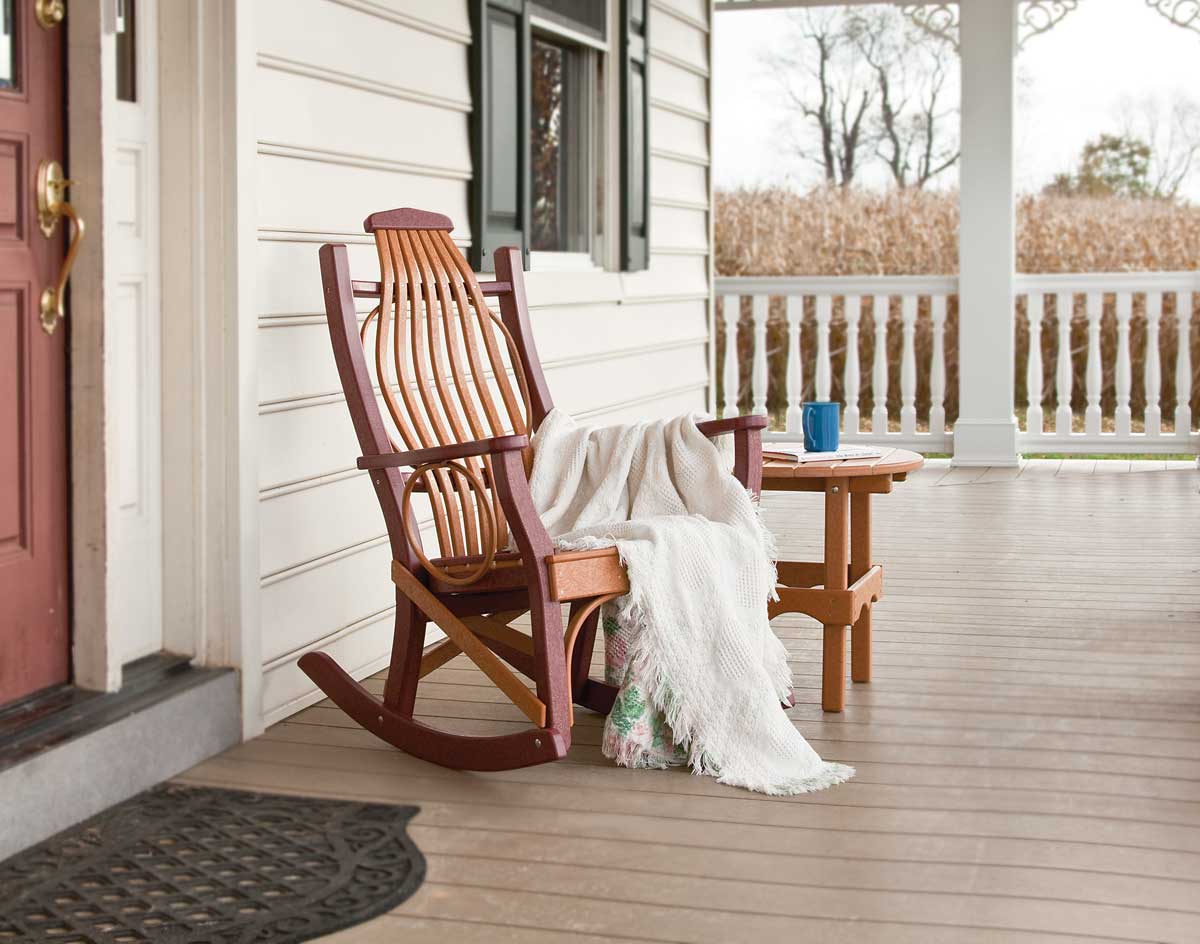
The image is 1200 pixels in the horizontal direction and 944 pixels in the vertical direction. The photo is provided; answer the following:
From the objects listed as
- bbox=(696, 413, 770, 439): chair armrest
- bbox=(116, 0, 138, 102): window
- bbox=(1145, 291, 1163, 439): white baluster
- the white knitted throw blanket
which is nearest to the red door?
bbox=(116, 0, 138, 102): window

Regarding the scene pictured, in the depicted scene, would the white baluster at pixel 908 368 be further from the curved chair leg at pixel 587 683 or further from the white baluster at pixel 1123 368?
the curved chair leg at pixel 587 683

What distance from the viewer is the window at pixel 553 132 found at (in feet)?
13.9

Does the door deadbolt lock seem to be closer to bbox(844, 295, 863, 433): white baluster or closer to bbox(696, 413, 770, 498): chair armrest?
bbox(696, 413, 770, 498): chair armrest

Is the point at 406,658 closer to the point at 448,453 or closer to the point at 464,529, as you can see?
the point at 464,529

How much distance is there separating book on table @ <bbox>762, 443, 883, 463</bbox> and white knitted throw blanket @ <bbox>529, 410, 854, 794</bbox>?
296mm

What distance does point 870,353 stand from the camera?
9891mm

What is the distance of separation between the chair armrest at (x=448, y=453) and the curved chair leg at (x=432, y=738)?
1.51 ft

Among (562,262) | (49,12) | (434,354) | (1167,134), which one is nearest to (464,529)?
(434,354)

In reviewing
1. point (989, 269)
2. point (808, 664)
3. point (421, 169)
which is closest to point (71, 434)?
point (421, 169)

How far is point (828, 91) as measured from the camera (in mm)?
11859

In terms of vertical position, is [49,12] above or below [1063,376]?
above

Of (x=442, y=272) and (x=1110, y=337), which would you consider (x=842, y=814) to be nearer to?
(x=442, y=272)

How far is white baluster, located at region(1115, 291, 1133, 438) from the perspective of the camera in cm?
748

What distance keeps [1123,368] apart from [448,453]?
552 cm
